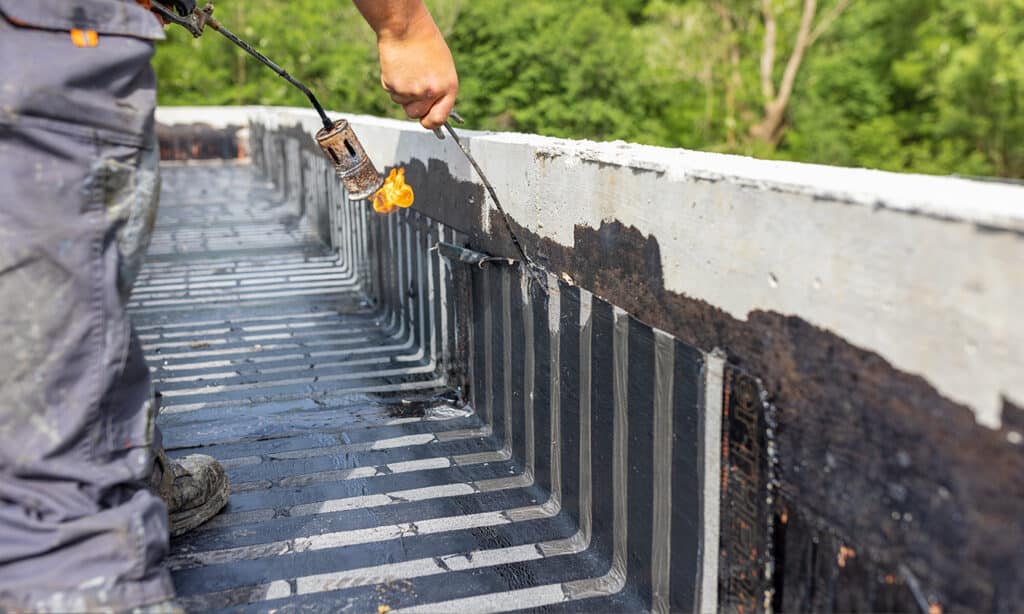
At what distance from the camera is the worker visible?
186 cm

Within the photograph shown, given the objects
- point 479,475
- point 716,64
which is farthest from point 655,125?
point 479,475

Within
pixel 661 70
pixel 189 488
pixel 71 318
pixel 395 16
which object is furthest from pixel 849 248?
pixel 661 70

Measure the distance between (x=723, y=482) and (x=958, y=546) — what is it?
2.11 ft

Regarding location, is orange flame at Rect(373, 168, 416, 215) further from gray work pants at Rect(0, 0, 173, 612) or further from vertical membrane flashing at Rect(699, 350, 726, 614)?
vertical membrane flashing at Rect(699, 350, 726, 614)

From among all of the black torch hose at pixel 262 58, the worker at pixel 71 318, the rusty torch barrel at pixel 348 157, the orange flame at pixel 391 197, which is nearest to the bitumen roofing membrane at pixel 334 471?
the worker at pixel 71 318

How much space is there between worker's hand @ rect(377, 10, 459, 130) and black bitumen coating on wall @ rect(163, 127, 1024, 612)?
25.9 inches

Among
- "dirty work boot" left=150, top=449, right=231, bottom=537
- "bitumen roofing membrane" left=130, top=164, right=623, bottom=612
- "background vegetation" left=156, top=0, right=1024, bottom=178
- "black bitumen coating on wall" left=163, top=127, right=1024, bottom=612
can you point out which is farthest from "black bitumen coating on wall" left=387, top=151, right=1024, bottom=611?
"background vegetation" left=156, top=0, right=1024, bottom=178

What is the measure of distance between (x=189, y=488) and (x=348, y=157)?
133cm

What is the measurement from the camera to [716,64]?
133 feet

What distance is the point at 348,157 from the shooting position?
3533 mm

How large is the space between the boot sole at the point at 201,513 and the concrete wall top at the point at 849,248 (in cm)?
143

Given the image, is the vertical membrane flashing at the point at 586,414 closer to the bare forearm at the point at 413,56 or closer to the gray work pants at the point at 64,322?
the bare forearm at the point at 413,56

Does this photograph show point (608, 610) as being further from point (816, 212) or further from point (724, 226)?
point (816, 212)

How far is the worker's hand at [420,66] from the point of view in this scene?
9.29ft
